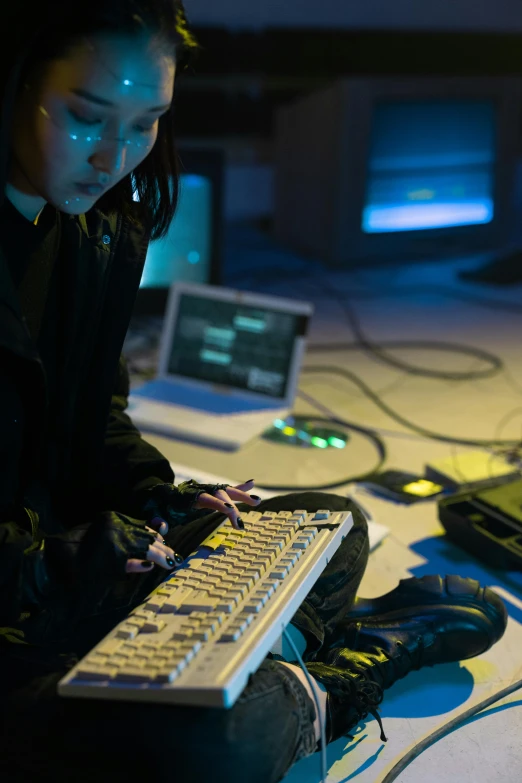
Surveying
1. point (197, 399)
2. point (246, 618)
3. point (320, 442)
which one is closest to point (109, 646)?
point (246, 618)

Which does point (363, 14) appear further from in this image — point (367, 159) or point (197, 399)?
point (197, 399)

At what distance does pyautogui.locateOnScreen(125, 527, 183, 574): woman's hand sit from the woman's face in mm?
361

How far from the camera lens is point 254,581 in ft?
3.22

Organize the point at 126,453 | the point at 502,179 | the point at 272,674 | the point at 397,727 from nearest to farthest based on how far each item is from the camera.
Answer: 1. the point at 272,674
2. the point at 397,727
3. the point at 126,453
4. the point at 502,179

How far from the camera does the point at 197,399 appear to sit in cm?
206

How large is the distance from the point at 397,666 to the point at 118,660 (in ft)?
1.47

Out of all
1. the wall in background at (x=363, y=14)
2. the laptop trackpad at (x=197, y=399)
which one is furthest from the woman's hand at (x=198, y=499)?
the wall in background at (x=363, y=14)

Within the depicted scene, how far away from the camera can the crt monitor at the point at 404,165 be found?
3037mm

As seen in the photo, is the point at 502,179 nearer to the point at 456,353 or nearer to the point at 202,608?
the point at 456,353

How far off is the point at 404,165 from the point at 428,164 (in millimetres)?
81

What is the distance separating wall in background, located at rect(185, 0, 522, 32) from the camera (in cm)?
352

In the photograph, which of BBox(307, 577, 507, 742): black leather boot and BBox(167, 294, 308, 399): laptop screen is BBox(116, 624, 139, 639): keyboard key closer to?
BBox(307, 577, 507, 742): black leather boot

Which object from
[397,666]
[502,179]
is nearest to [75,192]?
[397,666]

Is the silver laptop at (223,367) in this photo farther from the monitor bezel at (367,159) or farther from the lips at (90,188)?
the monitor bezel at (367,159)
